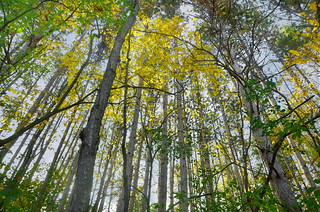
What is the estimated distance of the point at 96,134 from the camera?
164 centimetres

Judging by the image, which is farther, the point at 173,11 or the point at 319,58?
the point at 173,11

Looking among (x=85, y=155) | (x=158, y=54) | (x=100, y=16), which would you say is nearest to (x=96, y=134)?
(x=85, y=155)

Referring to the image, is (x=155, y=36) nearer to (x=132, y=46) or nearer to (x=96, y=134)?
(x=132, y=46)

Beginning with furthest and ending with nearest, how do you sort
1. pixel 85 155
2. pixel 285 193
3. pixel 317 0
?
pixel 317 0
pixel 285 193
pixel 85 155

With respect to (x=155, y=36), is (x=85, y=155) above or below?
below

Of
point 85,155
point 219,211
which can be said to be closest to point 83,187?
point 85,155

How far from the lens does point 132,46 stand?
4.74 metres

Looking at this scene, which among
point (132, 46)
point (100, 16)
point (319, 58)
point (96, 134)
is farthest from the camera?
point (319, 58)

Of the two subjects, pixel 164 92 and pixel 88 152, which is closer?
pixel 88 152

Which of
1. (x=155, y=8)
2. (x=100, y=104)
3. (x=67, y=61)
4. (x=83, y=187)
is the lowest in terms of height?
(x=83, y=187)

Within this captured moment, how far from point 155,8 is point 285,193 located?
931 centimetres

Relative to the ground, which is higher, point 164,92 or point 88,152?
point 164,92

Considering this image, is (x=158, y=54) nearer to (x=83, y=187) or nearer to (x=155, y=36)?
(x=155, y=36)

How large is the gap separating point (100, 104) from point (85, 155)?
1.86 ft
